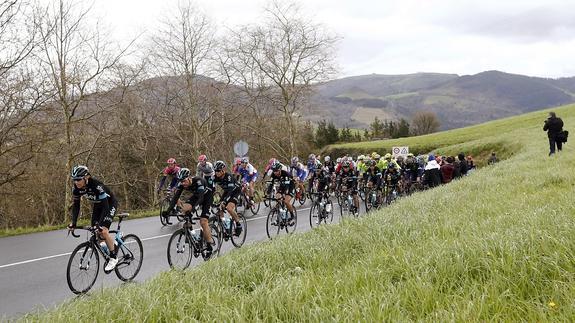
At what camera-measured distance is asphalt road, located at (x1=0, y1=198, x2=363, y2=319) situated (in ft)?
20.9

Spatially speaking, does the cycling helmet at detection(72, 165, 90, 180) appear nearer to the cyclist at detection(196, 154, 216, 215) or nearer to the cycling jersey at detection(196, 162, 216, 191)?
the cyclist at detection(196, 154, 216, 215)

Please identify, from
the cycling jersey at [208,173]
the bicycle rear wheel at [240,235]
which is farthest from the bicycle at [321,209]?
the cycling jersey at [208,173]

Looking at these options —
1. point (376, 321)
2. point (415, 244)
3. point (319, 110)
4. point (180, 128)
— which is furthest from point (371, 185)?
point (319, 110)

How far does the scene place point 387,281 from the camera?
3760mm

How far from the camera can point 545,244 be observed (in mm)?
3791

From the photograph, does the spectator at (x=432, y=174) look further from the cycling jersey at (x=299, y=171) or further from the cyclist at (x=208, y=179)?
the cyclist at (x=208, y=179)

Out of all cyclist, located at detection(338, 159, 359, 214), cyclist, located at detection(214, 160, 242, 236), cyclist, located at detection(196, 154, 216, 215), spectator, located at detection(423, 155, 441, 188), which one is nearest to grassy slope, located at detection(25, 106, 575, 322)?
cyclist, located at detection(196, 154, 216, 215)

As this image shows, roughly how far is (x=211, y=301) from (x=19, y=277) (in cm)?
561

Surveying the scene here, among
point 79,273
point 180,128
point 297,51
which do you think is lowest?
point 79,273

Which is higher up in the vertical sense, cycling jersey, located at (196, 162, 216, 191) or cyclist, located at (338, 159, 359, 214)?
cycling jersey, located at (196, 162, 216, 191)

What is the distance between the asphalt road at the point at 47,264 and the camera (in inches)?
251

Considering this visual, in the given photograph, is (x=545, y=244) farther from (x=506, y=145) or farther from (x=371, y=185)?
(x=506, y=145)

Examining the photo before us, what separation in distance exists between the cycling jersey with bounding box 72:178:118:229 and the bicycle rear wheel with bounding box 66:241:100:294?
49 centimetres

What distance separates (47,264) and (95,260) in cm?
200
